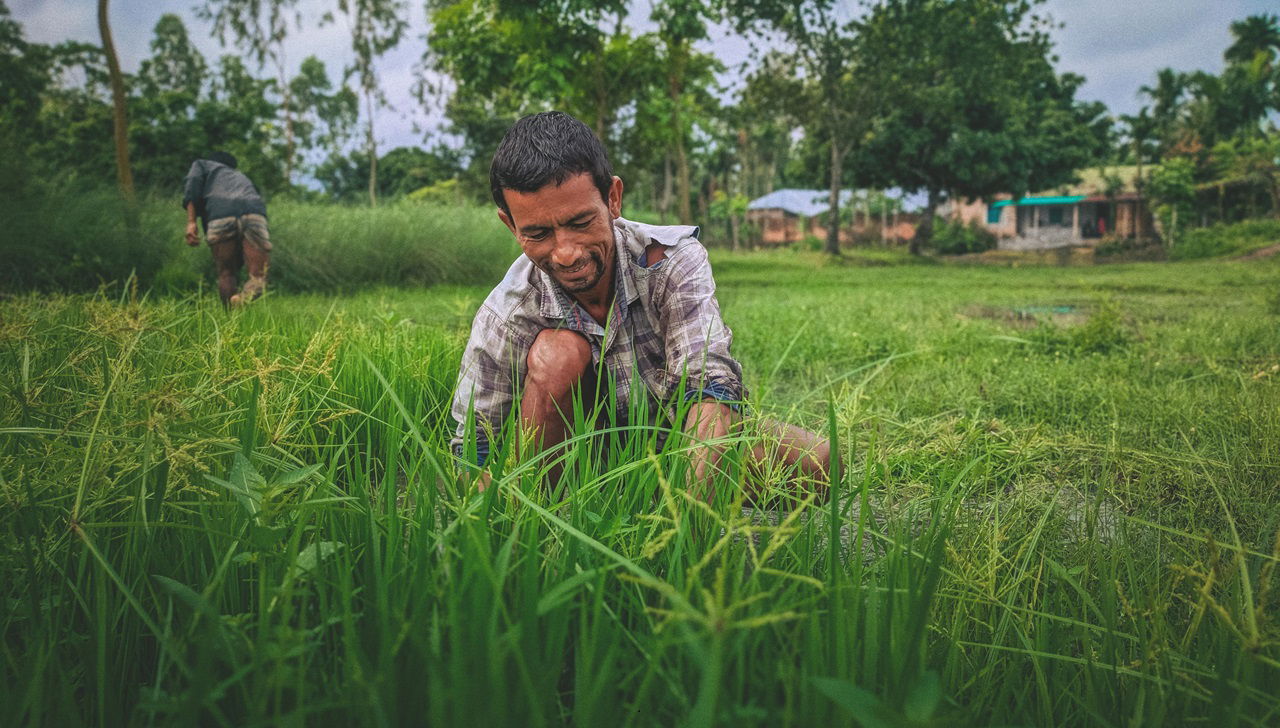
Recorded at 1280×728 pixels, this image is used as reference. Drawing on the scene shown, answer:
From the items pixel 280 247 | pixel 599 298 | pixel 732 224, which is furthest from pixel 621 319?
pixel 732 224

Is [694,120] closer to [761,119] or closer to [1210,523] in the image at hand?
[761,119]

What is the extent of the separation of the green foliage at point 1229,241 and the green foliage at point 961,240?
5794 mm

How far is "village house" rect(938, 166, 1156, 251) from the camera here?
95.3ft

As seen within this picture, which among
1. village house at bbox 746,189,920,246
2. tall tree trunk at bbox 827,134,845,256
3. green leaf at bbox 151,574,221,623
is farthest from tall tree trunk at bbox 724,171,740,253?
green leaf at bbox 151,574,221,623

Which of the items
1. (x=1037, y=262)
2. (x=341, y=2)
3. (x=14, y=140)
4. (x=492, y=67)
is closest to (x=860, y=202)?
(x=1037, y=262)

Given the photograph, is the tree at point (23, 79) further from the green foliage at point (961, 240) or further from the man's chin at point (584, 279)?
the green foliage at point (961, 240)

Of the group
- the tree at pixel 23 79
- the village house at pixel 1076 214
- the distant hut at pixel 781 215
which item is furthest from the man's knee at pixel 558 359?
the distant hut at pixel 781 215

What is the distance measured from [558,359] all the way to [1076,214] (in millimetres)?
35717

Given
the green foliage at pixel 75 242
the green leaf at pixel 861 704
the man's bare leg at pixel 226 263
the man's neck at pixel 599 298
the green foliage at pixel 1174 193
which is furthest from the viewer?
the green foliage at pixel 1174 193

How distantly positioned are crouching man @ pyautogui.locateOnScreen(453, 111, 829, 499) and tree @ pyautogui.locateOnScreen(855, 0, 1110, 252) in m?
17.3

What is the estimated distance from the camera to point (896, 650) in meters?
0.71

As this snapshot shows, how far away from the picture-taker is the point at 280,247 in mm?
7637

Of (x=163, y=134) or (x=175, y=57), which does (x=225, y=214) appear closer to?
(x=163, y=134)

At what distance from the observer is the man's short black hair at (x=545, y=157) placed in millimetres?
1540
